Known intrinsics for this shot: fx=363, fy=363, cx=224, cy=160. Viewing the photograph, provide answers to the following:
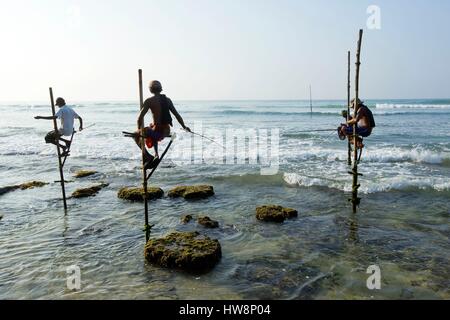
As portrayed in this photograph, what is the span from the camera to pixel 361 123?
1091 centimetres

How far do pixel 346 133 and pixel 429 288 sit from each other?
5.66 meters

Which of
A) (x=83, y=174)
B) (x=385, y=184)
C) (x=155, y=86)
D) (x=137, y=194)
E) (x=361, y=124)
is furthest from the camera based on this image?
(x=83, y=174)

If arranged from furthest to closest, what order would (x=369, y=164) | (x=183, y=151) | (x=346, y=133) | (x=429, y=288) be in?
(x=183, y=151), (x=369, y=164), (x=346, y=133), (x=429, y=288)

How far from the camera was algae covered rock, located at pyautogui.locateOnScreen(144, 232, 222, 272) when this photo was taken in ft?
23.5

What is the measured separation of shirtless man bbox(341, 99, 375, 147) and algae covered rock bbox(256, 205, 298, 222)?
9.41 ft

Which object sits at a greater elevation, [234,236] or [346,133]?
[346,133]

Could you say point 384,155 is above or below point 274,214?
above

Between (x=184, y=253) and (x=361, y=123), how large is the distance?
6796 mm

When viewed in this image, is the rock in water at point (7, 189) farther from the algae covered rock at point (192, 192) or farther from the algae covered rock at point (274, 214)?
the algae covered rock at point (274, 214)

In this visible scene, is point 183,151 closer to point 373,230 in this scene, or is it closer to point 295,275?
point 373,230

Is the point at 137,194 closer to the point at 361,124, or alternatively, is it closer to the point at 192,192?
the point at 192,192

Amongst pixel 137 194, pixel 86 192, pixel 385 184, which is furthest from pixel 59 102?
pixel 385 184
